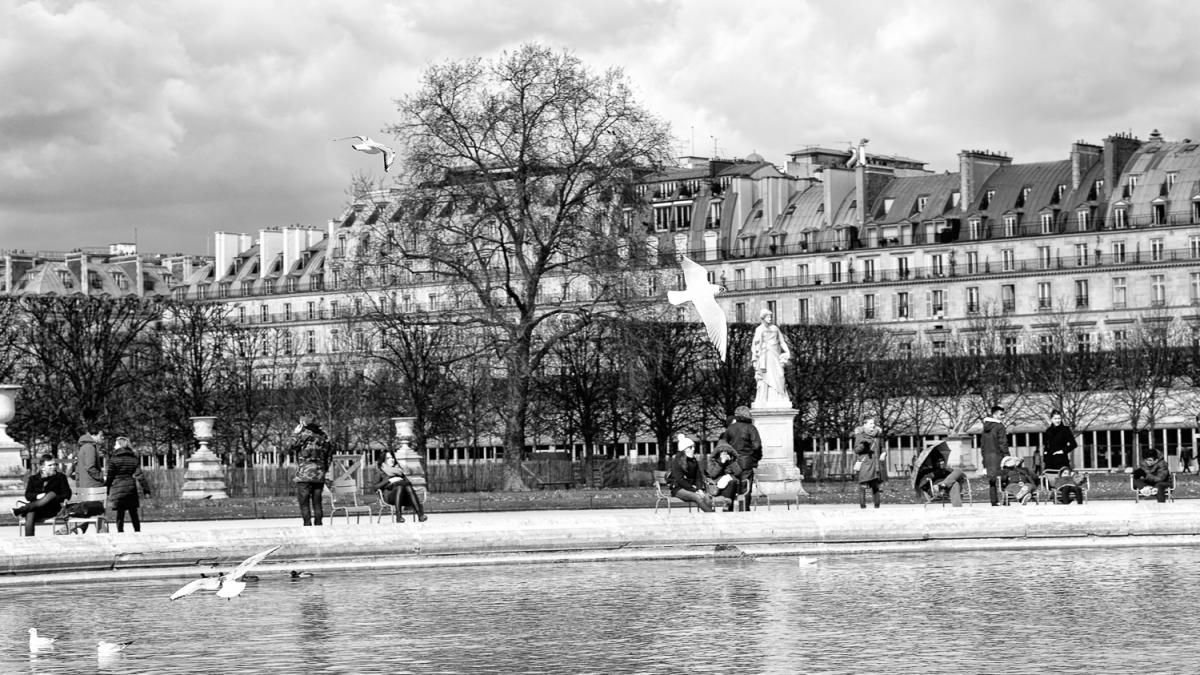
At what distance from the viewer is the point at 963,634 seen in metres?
15.0

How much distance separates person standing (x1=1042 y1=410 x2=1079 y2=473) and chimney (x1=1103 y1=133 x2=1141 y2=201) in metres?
71.1

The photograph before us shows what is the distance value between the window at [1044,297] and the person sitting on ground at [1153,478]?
68.2m

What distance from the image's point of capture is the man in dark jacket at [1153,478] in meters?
30.0

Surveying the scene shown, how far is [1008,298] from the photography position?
325 ft

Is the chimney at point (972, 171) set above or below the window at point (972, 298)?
above

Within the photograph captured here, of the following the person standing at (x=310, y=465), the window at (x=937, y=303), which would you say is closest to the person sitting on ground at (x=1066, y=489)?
the person standing at (x=310, y=465)

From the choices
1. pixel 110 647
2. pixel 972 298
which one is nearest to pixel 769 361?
pixel 110 647

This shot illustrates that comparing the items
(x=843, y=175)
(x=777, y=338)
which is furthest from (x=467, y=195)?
(x=843, y=175)

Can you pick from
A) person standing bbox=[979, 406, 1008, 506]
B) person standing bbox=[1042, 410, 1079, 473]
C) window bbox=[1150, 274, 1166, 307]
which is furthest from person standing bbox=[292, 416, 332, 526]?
window bbox=[1150, 274, 1166, 307]

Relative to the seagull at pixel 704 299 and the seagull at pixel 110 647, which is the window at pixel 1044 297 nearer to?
the seagull at pixel 704 299

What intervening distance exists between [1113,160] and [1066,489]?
72120 millimetres

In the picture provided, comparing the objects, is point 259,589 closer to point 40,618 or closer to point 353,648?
point 40,618

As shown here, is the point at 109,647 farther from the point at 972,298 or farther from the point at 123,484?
the point at 972,298

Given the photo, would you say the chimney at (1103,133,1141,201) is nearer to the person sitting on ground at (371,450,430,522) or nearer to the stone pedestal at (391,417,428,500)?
the stone pedestal at (391,417,428,500)
